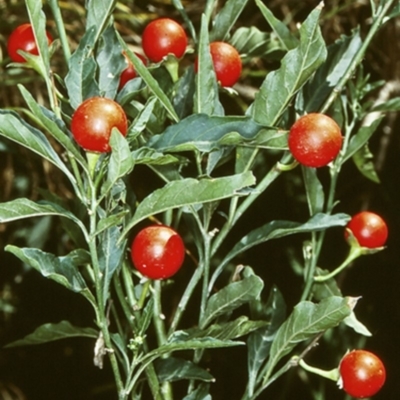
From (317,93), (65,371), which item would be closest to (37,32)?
(317,93)

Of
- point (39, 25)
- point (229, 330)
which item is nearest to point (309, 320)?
point (229, 330)

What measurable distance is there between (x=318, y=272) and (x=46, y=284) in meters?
0.77

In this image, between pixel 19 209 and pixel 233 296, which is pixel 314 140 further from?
pixel 19 209

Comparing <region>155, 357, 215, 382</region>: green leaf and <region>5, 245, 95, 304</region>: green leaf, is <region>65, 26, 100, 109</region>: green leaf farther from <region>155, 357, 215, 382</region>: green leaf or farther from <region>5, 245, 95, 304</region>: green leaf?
<region>155, 357, 215, 382</region>: green leaf

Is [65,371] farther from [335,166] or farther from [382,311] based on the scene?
[335,166]

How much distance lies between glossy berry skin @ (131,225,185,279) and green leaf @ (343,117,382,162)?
0.90 ft

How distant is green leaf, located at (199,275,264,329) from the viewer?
787 millimetres

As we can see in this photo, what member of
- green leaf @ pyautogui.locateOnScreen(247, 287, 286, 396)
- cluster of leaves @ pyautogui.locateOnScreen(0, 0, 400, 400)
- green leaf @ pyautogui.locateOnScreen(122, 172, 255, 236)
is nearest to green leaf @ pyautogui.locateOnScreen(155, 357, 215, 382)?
cluster of leaves @ pyautogui.locateOnScreen(0, 0, 400, 400)

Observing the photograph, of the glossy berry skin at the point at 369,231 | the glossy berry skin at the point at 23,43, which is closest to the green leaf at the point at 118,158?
the glossy berry skin at the point at 23,43

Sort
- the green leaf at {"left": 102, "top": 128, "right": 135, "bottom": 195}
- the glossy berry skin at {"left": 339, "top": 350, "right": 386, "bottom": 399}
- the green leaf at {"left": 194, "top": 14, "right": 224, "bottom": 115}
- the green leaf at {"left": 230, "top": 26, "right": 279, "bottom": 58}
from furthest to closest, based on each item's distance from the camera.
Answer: the green leaf at {"left": 230, "top": 26, "right": 279, "bottom": 58} → the glossy berry skin at {"left": 339, "top": 350, "right": 386, "bottom": 399} → the green leaf at {"left": 194, "top": 14, "right": 224, "bottom": 115} → the green leaf at {"left": 102, "top": 128, "right": 135, "bottom": 195}

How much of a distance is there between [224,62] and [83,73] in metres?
0.21

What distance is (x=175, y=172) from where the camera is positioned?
86 centimetres

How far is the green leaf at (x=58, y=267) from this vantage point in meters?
0.69

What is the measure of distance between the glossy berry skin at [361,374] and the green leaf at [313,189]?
7.6 inches
